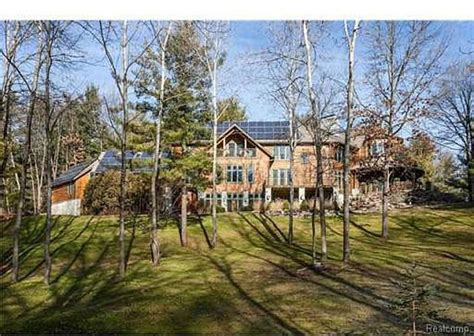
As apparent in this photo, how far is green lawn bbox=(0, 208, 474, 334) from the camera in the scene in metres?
3.34

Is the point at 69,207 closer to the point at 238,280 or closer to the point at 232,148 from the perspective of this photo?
A: the point at 232,148

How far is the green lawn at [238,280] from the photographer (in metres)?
3.34

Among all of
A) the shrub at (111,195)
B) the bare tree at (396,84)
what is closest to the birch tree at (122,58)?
the bare tree at (396,84)

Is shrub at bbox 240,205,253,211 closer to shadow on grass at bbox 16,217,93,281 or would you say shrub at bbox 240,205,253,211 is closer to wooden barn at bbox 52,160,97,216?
shadow on grass at bbox 16,217,93,281

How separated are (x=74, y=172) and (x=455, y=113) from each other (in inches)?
406

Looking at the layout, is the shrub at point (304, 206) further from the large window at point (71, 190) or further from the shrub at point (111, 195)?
the large window at point (71, 190)

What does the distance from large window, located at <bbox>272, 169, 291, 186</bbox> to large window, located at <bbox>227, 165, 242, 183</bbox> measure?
43.4 inches

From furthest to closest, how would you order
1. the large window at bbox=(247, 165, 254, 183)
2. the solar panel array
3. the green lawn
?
the large window at bbox=(247, 165, 254, 183)
the solar panel array
the green lawn

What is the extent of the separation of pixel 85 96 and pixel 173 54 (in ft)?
7.00

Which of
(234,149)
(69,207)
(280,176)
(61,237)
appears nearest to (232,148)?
(234,149)

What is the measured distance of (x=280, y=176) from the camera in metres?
13.8

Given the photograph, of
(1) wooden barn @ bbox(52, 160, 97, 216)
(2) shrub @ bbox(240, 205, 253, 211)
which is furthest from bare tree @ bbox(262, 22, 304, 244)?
(1) wooden barn @ bbox(52, 160, 97, 216)

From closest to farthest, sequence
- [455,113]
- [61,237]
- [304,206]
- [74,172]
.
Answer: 1. [455,113]
2. [61,237]
3. [304,206]
4. [74,172]
